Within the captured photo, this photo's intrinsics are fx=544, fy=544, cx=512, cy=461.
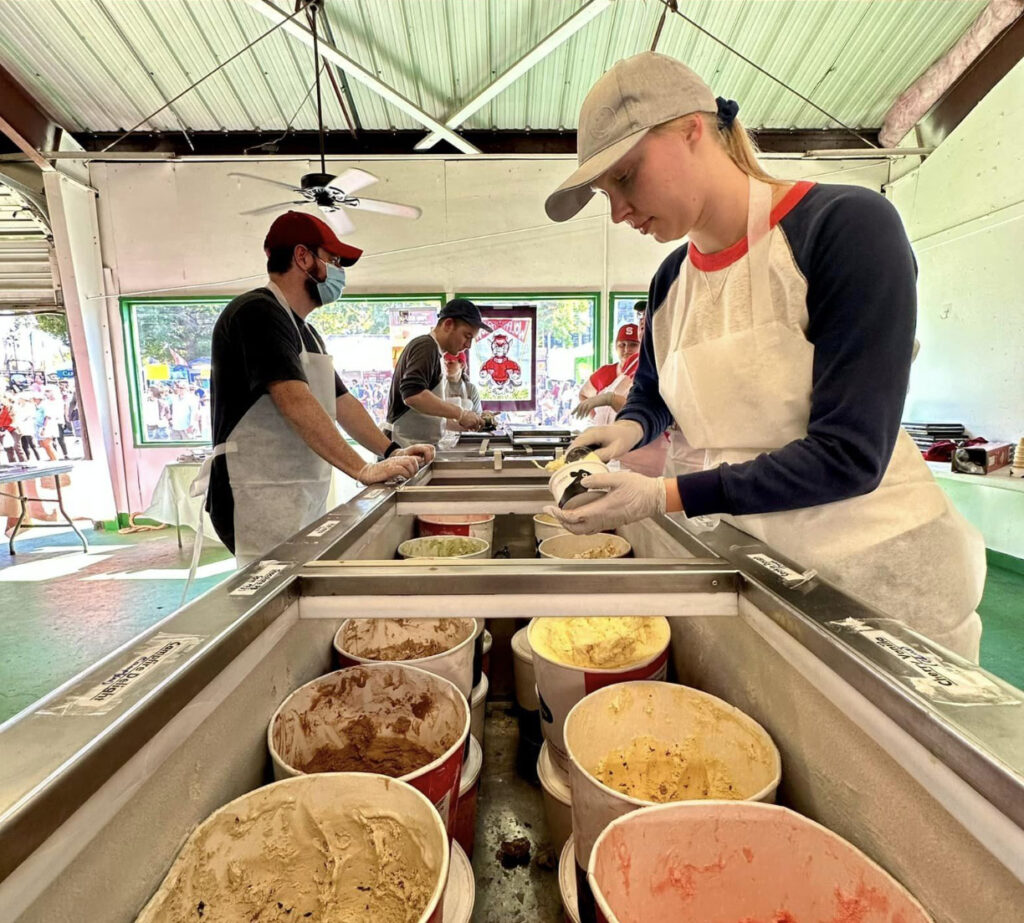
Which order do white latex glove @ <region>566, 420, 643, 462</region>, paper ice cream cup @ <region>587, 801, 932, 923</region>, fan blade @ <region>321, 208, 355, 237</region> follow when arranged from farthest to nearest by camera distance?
1. fan blade @ <region>321, 208, 355, 237</region>
2. white latex glove @ <region>566, 420, 643, 462</region>
3. paper ice cream cup @ <region>587, 801, 932, 923</region>

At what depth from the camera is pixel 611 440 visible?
4.69ft

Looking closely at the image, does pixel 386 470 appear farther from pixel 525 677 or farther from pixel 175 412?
pixel 175 412

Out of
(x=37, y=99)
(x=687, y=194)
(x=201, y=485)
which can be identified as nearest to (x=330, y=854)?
(x=687, y=194)

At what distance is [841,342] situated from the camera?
2.83 feet

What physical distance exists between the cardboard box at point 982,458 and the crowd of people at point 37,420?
823cm

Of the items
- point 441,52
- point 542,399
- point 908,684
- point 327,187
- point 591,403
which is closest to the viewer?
point 908,684

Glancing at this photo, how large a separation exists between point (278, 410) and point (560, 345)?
14.7 feet

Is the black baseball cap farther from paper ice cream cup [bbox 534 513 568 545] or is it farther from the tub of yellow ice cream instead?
the tub of yellow ice cream

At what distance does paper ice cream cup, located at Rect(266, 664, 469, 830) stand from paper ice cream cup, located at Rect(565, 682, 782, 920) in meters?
0.21

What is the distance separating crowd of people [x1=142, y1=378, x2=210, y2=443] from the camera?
5.80 m

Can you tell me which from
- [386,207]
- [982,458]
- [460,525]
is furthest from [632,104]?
[982,458]

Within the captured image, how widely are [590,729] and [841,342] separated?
74cm

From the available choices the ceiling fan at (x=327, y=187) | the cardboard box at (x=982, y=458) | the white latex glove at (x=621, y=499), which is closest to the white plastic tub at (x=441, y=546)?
the white latex glove at (x=621, y=499)

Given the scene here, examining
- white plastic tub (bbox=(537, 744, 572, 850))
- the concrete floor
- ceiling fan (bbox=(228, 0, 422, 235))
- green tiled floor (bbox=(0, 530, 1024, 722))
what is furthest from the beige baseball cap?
ceiling fan (bbox=(228, 0, 422, 235))
